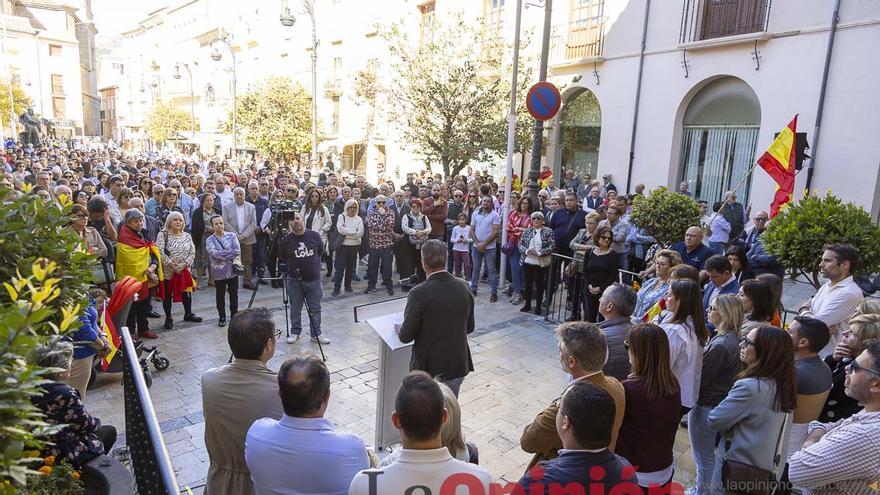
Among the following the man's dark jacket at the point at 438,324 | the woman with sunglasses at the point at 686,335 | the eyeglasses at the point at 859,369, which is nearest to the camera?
the eyeglasses at the point at 859,369

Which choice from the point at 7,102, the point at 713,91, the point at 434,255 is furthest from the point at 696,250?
the point at 7,102

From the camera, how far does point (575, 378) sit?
3.06 metres

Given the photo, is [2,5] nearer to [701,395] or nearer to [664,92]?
[664,92]

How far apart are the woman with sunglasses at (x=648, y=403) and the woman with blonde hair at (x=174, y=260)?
6162mm

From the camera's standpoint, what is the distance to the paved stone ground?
187 inches

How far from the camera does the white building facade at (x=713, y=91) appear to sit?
11.4m

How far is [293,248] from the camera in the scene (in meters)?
7.07

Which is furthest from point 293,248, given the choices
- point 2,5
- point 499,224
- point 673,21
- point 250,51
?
point 2,5

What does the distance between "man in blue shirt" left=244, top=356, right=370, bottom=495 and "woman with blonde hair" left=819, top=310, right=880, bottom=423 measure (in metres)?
3.13

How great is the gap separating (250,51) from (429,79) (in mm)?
29617

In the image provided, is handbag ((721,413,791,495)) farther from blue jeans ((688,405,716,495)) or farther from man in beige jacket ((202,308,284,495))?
man in beige jacket ((202,308,284,495))

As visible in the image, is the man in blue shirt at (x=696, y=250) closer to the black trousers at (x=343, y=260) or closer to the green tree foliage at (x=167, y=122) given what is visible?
the black trousers at (x=343, y=260)

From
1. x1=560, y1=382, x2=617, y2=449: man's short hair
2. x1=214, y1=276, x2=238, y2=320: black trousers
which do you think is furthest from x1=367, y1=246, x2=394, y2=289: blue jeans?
x1=560, y1=382, x2=617, y2=449: man's short hair

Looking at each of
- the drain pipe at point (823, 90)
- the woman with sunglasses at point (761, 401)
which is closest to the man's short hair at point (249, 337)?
the woman with sunglasses at point (761, 401)
